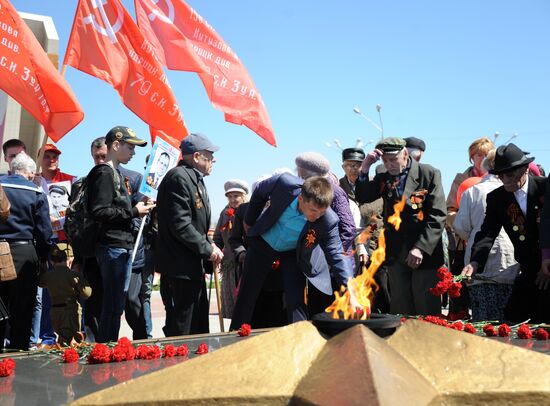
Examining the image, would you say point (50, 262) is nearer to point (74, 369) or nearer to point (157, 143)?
point (157, 143)

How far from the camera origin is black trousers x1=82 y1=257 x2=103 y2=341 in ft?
19.6

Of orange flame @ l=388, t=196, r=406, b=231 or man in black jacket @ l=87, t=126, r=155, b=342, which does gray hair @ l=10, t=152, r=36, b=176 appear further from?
orange flame @ l=388, t=196, r=406, b=231

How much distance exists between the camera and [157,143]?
6691 mm

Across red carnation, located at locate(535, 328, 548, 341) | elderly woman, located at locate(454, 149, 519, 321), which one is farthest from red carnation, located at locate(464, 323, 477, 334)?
elderly woman, located at locate(454, 149, 519, 321)

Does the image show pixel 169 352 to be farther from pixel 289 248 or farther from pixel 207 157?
pixel 207 157

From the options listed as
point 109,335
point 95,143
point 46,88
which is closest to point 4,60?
point 46,88

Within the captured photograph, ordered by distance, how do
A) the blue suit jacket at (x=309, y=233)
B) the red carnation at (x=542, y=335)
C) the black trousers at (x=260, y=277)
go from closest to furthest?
the red carnation at (x=542, y=335) → the blue suit jacket at (x=309, y=233) → the black trousers at (x=260, y=277)

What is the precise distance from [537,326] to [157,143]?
4.05 m

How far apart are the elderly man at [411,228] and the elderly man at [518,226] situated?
61cm

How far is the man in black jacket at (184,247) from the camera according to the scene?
17.6 ft

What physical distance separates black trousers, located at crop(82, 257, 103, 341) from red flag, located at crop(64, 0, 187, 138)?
2510 millimetres

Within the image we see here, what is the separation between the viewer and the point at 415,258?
5.84 m

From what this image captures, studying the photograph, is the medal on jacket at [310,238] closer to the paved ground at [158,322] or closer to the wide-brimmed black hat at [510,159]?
the wide-brimmed black hat at [510,159]

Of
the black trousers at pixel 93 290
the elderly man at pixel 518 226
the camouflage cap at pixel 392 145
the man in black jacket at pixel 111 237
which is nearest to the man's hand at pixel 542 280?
the elderly man at pixel 518 226
